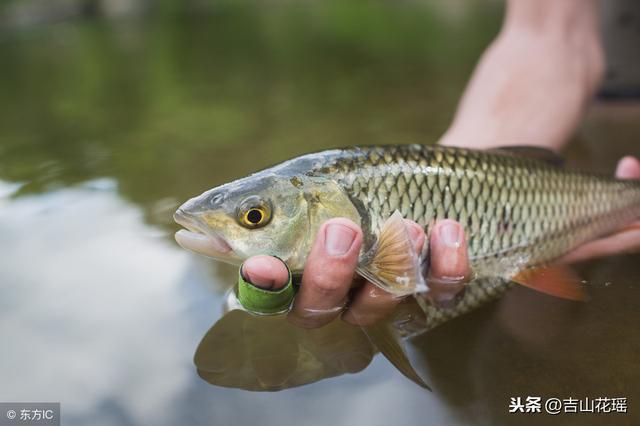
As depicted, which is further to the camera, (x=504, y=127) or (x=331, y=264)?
(x=504, y=127)

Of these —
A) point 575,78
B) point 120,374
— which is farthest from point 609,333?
point 575,78

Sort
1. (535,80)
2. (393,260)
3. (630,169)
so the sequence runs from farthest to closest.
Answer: (535,80) < (630,169) < (393,260)

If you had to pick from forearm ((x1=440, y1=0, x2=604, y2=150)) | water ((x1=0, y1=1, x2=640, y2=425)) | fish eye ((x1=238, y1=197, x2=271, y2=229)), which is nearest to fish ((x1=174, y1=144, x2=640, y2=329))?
fish eye ((x1=238, y1=197, x2=271, y2=229))

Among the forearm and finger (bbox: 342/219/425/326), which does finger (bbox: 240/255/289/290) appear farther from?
the forearm

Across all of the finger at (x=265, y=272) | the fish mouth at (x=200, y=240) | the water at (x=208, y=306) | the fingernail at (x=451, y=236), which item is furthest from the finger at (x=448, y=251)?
the fish mouth at (x=200, y=240)

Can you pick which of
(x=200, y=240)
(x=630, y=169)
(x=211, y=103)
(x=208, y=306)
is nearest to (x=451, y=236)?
(x=200, y=240)

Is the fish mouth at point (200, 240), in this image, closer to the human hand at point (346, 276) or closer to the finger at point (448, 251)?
the human hand at point (346, 276)

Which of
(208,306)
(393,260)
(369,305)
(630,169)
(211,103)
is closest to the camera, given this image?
(393,260)

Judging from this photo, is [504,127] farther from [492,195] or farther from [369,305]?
[369,305]
